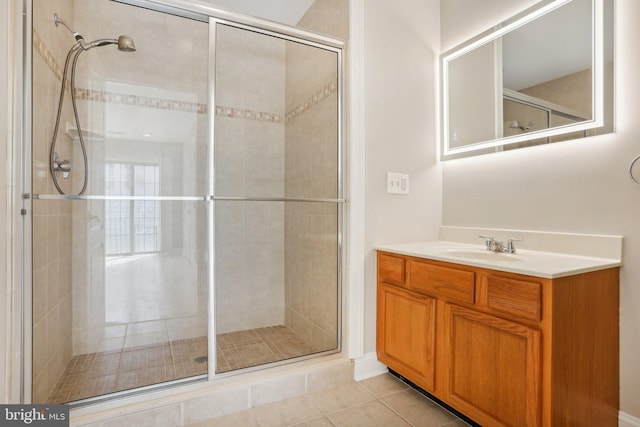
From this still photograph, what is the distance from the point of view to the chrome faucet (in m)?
1.73

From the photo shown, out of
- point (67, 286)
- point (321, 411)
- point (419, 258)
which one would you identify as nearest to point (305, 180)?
point (419, 258)

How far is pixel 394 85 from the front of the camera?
2.14 metres

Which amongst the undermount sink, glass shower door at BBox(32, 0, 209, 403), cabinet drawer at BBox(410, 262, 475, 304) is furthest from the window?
the undermount sink

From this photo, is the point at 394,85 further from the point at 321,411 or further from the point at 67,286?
the point at 67,286

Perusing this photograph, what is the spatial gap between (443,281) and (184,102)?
2071mm

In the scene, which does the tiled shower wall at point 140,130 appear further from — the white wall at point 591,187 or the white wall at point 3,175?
the white wall at point 591,187

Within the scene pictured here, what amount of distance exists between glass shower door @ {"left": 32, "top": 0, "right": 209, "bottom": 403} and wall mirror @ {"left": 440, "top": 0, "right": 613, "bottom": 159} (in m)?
1.61

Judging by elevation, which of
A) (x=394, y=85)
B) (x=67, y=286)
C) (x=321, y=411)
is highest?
(x=394, y=85)

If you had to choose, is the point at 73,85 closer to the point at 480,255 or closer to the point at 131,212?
the point at 131,212

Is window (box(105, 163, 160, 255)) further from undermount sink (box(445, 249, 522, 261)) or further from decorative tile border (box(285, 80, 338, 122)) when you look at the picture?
undermount sink (box(445, 249, 522, 261))

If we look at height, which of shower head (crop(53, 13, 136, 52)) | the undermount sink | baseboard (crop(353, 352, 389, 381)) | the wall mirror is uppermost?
shower head (crop(53, 13, 136, 52))

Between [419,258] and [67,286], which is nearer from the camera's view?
[419,258]

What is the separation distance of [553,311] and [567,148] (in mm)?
916

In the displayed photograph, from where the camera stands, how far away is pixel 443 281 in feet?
5.26
